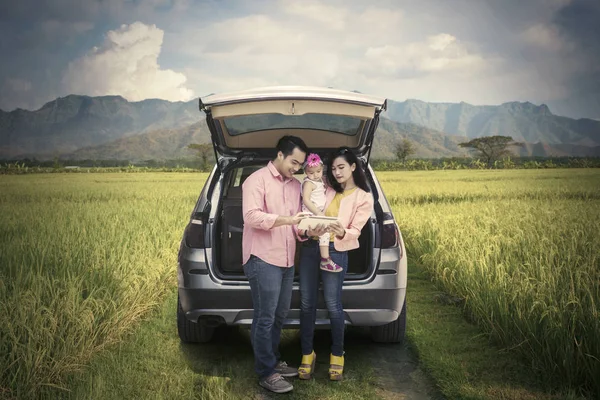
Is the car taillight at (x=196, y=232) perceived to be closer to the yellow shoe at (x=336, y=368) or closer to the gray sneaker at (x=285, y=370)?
the gray sneaker at (x=285, y=370)

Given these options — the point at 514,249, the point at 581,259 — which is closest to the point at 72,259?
the point at 514,249

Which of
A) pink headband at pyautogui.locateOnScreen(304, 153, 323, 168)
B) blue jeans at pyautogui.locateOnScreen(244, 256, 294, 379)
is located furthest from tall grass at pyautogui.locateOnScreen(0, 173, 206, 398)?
pink headband at pyautogui.locateOnScreen(304, 153, 323, 168)

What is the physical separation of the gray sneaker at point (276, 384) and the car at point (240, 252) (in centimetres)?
49

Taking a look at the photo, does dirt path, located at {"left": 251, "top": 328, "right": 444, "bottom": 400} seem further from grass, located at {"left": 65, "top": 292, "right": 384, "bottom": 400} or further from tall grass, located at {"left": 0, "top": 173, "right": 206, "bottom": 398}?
tall grass, located at {"left": 0, "top": 173, "right": 206, "bottom": 398}

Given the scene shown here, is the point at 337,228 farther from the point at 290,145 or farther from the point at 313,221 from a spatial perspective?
the point at 290,145

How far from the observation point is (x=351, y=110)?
13.8ft

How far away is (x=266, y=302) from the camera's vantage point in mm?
4180

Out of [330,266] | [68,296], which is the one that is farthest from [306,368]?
[68,296]

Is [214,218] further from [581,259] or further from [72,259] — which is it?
[581,259]

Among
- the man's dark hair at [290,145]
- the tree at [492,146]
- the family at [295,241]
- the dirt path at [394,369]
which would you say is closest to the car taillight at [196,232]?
the family at [295,241]

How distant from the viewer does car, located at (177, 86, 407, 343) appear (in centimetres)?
415

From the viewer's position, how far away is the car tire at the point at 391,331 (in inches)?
203

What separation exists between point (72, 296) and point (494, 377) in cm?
342

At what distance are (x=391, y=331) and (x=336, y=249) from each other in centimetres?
130
